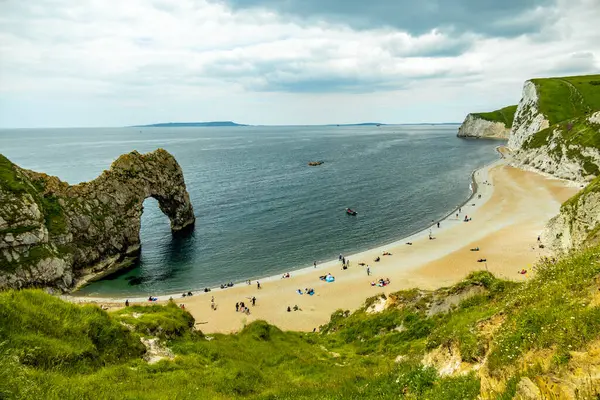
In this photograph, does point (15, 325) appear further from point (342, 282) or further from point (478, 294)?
point (342, 282)

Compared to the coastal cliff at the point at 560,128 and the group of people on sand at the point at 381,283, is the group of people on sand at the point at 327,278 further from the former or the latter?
the coastal cliff at the point at 560,128

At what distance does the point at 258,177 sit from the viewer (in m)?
118

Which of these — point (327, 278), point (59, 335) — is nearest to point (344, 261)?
point (327, 278)

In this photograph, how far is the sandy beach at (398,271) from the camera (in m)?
40.2

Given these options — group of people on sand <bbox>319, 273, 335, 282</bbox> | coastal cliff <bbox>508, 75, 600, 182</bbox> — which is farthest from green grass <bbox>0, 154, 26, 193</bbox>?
coastal cliff <bbox>508, 75, 600, 182</bbox>

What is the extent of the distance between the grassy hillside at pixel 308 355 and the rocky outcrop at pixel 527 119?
143m

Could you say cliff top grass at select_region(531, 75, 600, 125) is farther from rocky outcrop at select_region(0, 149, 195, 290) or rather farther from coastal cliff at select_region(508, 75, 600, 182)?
rocky outcrop at select_region(0, 149, 195, 290)

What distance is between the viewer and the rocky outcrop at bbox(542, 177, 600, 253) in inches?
1348

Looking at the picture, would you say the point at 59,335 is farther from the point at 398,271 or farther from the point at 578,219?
the point at 578,219

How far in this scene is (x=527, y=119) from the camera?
143125 mm

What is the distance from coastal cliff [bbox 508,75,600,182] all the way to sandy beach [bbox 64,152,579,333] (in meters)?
27.6

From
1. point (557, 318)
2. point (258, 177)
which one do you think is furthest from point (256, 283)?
point (258, 177)

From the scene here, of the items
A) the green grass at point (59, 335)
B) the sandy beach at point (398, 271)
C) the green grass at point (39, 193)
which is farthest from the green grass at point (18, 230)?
the green grass at point (59, 335)

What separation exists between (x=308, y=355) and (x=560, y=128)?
123m
